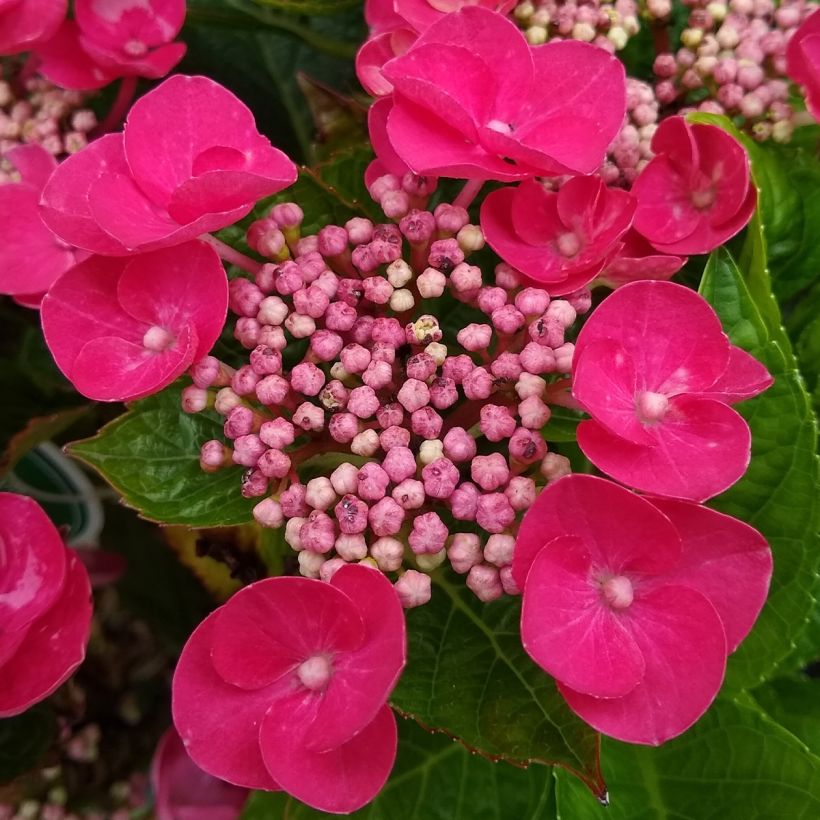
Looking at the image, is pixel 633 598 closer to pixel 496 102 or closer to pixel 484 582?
pixel 484 582

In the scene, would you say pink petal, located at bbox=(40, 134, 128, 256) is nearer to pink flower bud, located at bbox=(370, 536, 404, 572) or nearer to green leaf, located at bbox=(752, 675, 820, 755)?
pink flower bud, located at bbox=(370, 536, 404, 572)

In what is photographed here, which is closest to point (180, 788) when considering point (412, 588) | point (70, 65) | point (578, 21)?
point (412, 588)

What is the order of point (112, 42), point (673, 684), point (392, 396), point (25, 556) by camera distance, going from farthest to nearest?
point (112, 42) → point (25, 556) → point (392, 396) → point (673, 684)

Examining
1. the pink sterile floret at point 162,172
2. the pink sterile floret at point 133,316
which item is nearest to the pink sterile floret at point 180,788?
the pink sterile floret at point 133,316

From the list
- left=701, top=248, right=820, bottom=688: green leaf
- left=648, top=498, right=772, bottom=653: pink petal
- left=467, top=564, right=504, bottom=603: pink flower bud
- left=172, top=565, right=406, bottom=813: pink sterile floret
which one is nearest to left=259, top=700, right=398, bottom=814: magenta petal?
left=172, top=565, right=406, bottom=813: pink sterile floret

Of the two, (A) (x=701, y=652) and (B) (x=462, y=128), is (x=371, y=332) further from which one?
(A) (x=701, y=652)

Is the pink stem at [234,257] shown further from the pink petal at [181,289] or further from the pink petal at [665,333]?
the pink petal at [665,333]

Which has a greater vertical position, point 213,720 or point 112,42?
point 112,42

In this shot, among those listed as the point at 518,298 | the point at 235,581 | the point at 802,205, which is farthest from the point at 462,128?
the point at 235,581
